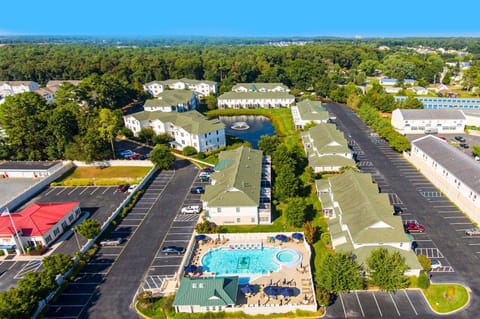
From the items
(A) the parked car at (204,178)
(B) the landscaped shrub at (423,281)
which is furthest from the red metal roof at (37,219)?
(B) the landscaped shrub at (423,281)

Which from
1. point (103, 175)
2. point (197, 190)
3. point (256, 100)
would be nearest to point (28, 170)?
point (103, 175)

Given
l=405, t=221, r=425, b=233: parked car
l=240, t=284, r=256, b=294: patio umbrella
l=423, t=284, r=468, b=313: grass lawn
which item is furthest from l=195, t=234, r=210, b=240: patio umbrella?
l=405, t=221, r=425, b=233: parked car

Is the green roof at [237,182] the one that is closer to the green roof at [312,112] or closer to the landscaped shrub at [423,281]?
the landscaped shrub at [423,281]

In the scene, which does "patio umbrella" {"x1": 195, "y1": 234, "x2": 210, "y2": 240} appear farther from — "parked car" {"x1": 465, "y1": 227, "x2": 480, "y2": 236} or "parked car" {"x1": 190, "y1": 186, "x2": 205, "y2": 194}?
"parked car" {"x1": 465, "y1": 227, "x2": 480, "y2": 236}

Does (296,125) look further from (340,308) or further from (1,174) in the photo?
(1,174)

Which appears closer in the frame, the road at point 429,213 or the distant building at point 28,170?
the road at point 429,213
